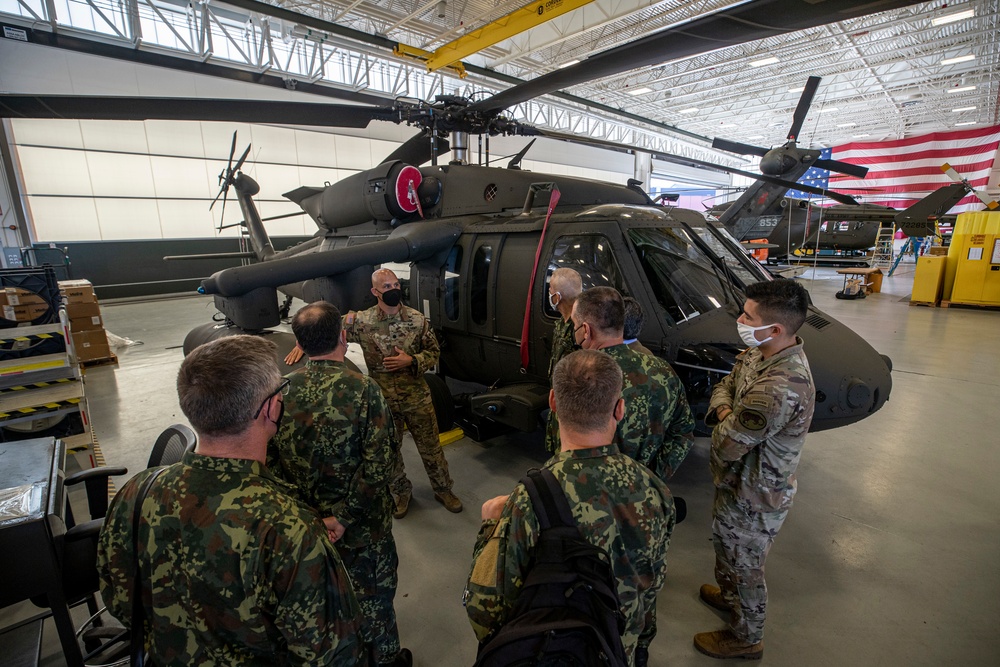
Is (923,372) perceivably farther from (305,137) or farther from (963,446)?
(305,137)

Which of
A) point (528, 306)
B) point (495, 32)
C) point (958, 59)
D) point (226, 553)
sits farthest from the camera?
point (958, 59)

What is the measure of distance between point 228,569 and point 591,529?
0.96 m

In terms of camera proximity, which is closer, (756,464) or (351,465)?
(351,465)

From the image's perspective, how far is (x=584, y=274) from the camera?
395 cm

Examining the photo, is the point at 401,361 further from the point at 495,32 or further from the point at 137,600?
the point at 495,32

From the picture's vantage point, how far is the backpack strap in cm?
125

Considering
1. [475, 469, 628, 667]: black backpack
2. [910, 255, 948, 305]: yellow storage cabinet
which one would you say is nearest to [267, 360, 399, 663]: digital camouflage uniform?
[475, 469, 628, 667]: black backpack

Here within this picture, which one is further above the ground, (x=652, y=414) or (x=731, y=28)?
(x=731, y=28)

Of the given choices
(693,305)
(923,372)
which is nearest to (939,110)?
(923,372)

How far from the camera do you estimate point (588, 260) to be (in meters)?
3.99

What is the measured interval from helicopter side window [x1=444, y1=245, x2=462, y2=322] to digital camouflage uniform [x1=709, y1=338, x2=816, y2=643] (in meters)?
2.95

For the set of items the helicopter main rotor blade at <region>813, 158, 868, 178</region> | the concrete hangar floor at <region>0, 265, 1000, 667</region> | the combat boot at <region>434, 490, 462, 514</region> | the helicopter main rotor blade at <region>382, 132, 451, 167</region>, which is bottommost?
the concrete hangar floor at <region>0, 265, 1000, 667</region>

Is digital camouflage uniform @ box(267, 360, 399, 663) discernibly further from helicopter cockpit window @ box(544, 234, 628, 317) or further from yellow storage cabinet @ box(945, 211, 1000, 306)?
yellow storage cabinet @ box(945, 211, 1000, 306)

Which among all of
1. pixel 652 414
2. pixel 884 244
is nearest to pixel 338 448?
pixel 652 414
